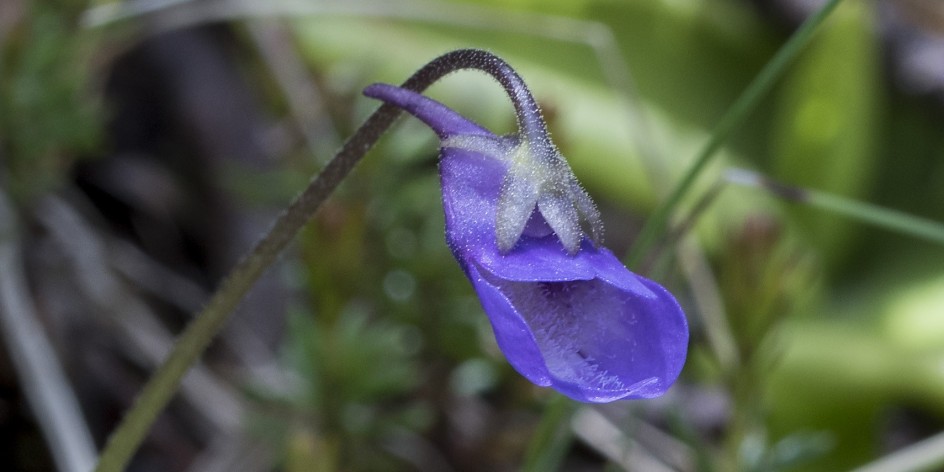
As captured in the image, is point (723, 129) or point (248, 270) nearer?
point (248, 270)

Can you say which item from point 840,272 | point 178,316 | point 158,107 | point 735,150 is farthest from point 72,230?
point 840,272

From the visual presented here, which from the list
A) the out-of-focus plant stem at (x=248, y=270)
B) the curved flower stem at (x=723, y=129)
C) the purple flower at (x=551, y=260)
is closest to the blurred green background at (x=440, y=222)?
the curved flower stem at (x=723, y=129)

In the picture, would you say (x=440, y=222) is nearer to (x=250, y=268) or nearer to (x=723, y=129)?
(x=723, y=129)

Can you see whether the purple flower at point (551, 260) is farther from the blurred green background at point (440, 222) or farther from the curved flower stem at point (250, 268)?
the blurred green background at point (440, 222)

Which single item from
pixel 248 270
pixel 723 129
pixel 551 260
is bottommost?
pixel 248 270

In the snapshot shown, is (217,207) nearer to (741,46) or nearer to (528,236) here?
(741,46)

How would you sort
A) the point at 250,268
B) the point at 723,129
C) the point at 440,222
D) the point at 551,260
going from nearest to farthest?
the point at 551,260 → the point at 250,268 → the point at 723,129 → the point at 440,222

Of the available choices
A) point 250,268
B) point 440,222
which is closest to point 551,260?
point 250,268
